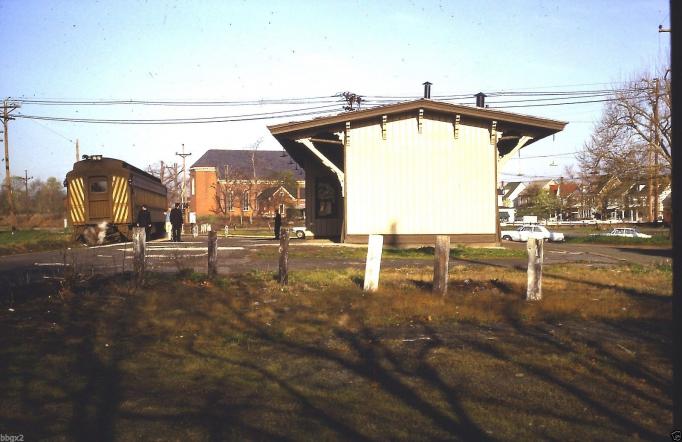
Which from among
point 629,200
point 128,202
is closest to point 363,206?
point 128,202

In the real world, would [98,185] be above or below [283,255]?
above

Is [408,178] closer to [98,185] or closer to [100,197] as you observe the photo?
[100,197]

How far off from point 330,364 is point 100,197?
21.9 meters

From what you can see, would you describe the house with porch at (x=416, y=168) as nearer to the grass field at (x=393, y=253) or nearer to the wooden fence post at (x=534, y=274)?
the grass field at (x=393, y=253)

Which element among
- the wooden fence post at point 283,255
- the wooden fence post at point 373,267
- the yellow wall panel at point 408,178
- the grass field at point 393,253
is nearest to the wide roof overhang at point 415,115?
the yellow wall panel at point 408,178

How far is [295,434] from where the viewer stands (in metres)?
3.87

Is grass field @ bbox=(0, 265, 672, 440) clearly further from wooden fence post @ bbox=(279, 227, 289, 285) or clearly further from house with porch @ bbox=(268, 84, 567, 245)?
house with porch @ bbox=(268, 84, 567, 245)

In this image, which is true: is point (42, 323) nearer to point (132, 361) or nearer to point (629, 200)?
point (132, 361)

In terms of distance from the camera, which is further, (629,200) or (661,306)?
(629,200)

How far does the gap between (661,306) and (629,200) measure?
46082 mm

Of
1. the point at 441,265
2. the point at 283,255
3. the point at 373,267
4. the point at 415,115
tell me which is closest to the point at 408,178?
the point at 415,115

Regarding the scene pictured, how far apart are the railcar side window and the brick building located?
33.7m

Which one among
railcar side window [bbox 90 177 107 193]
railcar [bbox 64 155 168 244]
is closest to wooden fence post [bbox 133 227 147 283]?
railcar [bbox 64 155 168 244]

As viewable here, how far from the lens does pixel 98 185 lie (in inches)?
985
